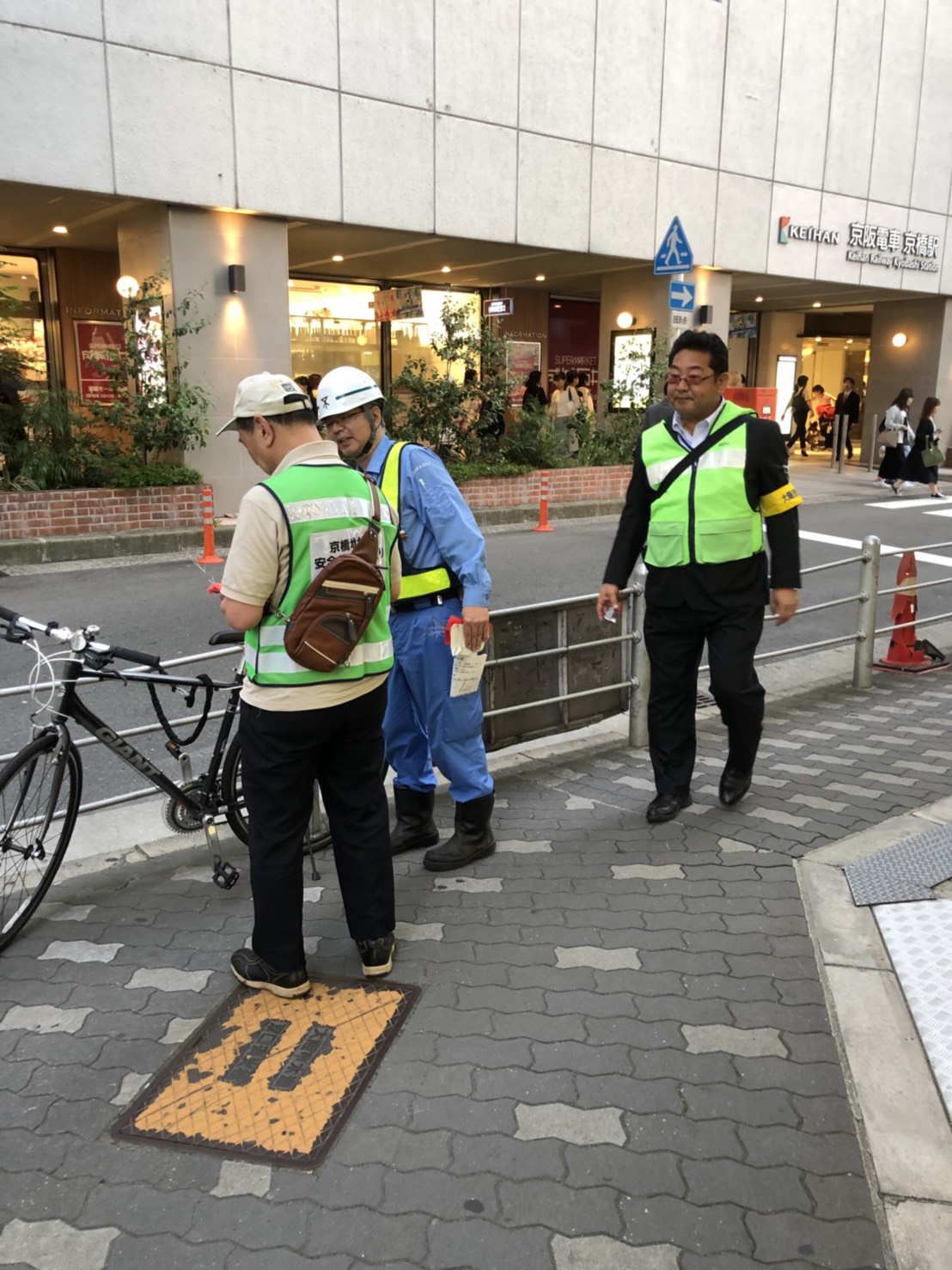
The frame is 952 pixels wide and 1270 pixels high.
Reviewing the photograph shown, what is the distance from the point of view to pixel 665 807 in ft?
15.1

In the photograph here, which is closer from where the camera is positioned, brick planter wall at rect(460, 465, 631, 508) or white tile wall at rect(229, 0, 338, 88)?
white tile wall at rect(229, 0, 338, 88)

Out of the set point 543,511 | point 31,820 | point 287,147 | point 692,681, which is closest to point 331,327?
point 287,147

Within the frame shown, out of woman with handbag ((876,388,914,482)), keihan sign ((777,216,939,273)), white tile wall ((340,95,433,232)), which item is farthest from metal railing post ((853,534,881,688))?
keihan sign ((777,216,939,273))

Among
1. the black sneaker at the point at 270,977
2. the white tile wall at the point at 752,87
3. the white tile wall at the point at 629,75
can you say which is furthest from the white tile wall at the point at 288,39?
the black sneaker at the point at 270,977

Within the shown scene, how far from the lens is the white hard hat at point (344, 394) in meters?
3.57

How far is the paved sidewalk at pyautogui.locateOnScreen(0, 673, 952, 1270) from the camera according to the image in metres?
2.29

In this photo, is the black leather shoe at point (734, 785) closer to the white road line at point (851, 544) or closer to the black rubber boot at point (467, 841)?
the black rubber boot at point (467, 841)

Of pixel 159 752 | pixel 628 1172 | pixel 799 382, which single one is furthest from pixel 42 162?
pixel 799 382

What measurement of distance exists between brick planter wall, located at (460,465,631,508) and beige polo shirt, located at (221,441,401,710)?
12.1 metres

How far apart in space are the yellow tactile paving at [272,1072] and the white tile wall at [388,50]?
14.0 m

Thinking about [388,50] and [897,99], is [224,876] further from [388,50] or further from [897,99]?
[897,99]

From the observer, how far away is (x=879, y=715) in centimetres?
650

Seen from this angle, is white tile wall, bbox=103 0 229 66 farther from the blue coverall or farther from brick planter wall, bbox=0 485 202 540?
the blue coverall

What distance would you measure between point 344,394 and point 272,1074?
2.17 metres
